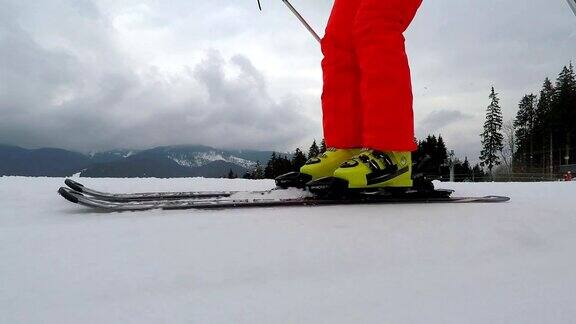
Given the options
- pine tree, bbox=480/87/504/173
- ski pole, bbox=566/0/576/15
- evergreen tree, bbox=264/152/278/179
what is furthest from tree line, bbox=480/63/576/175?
ski pole, bbox=566/0/576/15

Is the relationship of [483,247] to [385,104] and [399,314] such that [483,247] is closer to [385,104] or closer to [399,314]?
[399,314]

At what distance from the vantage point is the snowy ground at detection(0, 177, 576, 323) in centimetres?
62

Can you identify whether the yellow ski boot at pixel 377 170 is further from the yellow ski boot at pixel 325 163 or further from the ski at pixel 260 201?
the yellow ski boot at pixel 325 163

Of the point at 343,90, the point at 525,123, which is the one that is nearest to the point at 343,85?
the point at 343,90

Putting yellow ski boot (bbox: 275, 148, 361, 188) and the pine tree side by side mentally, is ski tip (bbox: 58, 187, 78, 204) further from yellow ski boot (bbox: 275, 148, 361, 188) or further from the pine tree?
the pine tree

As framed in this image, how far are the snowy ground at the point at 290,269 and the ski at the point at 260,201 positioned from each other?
0.69 feet

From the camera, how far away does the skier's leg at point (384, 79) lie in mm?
1895

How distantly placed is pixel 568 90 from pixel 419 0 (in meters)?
45.0

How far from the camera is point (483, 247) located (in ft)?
3.26

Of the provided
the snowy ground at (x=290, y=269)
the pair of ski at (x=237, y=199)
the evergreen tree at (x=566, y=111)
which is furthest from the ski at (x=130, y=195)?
the evergreen tree at (x=566, y=111)

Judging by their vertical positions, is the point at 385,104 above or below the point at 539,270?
above

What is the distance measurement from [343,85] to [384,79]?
16.8 inches

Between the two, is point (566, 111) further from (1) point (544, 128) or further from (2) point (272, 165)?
(2) point (272, 165)

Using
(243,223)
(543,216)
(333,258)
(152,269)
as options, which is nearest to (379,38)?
(543,216)
